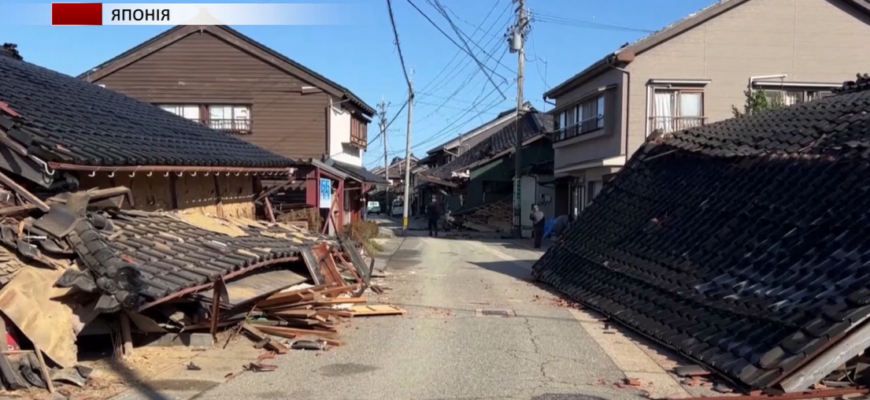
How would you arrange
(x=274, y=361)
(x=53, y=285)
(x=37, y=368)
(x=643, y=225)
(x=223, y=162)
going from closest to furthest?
(x=37, y=368) → (x=53, y=285) → (x=274, y=361) → (x=223, y=162) → (x=643, y=225)

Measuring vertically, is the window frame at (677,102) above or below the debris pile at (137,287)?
above

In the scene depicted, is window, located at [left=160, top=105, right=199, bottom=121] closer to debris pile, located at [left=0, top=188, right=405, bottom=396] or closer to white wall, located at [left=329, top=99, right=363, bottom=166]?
white wall, located at [left=329, top=99, right=363, bottom=166]

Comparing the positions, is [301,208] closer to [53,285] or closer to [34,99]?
[34,99]

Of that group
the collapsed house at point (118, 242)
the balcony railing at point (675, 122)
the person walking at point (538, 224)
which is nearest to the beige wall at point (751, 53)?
the balcony railing at point (675, 122)

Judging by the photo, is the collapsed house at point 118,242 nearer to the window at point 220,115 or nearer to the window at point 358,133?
the window at point 220,115

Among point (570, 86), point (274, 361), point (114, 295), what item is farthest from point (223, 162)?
point (570, 86)

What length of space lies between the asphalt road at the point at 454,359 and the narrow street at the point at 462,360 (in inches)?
0.4

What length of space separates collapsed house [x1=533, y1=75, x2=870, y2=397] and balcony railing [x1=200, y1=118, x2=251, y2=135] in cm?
1601

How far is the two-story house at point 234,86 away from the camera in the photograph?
A: 26234 millimetres

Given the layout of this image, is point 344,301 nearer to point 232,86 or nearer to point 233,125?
point 233,125

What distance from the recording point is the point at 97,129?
30.8 ft

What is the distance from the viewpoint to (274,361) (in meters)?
8.04

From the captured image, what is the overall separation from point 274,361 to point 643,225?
295 inches

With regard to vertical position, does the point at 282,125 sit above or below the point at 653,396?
above
